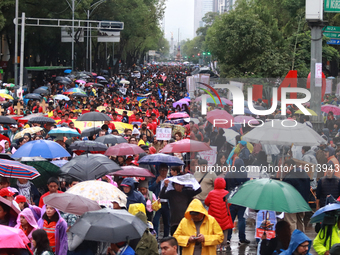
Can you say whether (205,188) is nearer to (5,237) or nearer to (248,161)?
(248,161)

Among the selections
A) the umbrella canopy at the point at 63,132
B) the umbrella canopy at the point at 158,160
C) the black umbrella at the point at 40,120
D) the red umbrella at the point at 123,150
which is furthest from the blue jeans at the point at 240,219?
the black umbrella at the point at 40,120

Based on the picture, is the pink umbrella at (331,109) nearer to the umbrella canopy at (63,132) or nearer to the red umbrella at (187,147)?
the red umbrella at (187,147)

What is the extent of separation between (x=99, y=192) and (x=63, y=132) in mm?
6686

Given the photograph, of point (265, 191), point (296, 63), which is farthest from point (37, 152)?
point (296, 63)

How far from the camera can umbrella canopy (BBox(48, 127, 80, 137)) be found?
45.1ft

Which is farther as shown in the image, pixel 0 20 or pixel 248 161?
pixel 0 20

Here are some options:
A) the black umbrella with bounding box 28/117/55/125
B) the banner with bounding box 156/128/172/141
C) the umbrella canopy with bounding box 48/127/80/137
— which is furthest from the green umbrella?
the black umbrella with bounding box 28/117/55/125

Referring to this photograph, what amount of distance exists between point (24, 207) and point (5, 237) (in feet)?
7.74

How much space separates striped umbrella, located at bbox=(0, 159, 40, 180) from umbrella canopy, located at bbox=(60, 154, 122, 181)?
0.72 m

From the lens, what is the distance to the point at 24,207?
24.2 feet

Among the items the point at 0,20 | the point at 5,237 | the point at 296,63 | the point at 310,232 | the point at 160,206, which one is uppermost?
the point at 0,20

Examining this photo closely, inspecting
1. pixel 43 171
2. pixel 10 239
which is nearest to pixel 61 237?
pixel 10 239

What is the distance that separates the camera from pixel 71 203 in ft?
21.2

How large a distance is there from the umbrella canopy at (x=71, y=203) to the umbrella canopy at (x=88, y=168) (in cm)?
227
